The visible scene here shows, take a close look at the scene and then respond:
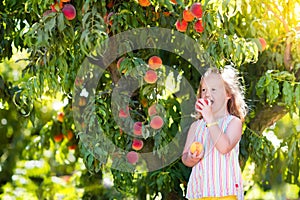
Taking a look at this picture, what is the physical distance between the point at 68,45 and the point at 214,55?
0.68m

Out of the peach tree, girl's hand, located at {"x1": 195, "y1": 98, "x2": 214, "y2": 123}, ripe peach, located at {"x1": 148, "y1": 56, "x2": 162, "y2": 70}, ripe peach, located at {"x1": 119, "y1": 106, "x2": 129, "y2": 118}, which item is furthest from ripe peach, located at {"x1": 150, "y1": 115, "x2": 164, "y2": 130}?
girl's hand, located at {"x1": 195, "y1": 98, "x2": 214, "y2": 123}

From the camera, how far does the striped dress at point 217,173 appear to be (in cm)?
289

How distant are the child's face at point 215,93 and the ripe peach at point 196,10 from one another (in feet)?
0.95

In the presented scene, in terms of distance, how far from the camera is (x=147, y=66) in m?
3.18

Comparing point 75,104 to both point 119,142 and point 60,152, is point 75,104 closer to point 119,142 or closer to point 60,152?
point 119,142

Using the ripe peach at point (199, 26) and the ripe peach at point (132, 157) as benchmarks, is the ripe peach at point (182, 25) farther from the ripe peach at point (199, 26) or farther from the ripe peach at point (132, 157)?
the ripe peach at point (132, 157)

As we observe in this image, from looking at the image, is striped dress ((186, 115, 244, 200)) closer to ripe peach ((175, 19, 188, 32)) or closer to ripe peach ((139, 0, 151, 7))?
ripe peach ((175, 19, 188, 32))

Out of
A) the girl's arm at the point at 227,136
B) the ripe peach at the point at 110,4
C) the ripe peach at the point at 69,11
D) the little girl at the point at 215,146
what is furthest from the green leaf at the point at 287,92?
the ripe peach at the point at 69,11

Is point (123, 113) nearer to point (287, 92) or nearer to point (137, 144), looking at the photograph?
point (137, 144)

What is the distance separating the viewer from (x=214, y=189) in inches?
114

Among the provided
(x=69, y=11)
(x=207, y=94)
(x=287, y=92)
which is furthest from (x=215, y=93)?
(x=69, y=11)

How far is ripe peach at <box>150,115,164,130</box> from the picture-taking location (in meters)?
3.30

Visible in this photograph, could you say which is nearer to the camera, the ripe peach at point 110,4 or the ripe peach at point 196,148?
the ripe peach at point 196,148

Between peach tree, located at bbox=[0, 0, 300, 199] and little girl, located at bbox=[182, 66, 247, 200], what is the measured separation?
8.1 inches
